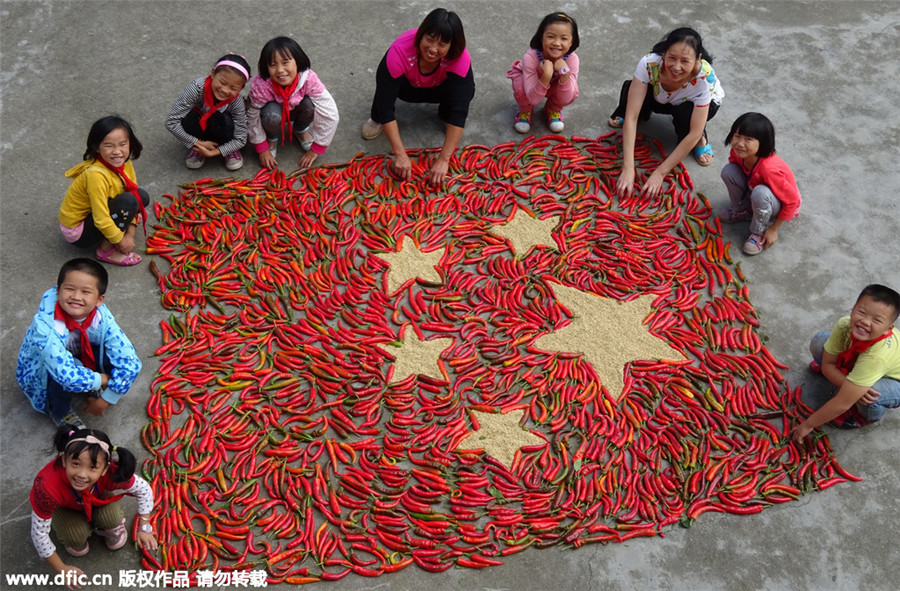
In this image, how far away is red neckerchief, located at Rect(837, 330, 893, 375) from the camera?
525 centimetres

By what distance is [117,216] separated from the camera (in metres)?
5.95

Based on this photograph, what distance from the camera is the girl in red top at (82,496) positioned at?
4.27 meters

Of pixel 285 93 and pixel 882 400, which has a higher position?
pixel 285 93

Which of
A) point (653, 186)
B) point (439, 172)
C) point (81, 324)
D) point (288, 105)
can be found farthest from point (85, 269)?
point (653, 186)

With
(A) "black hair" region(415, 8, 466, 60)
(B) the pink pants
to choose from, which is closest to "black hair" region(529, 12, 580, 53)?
(B) the pink pants

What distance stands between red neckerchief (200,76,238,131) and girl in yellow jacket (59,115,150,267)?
74cm

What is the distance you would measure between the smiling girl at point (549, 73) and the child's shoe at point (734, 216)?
5.23ft

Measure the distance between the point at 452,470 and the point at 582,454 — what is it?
0.81 m

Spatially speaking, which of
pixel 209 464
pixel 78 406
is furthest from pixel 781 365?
pixel 78 406

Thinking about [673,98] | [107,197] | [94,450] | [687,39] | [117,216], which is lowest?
[94,450]

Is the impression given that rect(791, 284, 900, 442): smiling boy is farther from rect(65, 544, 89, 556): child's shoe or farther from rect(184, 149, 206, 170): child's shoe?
rect(184, 149, 206, 170): child's shoe

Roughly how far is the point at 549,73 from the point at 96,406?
4.23m

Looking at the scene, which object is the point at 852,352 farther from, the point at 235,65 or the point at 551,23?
the point at 235,65

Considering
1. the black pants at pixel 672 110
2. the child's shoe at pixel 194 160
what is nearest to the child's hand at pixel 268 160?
the child's shoe at pixel 194 160
